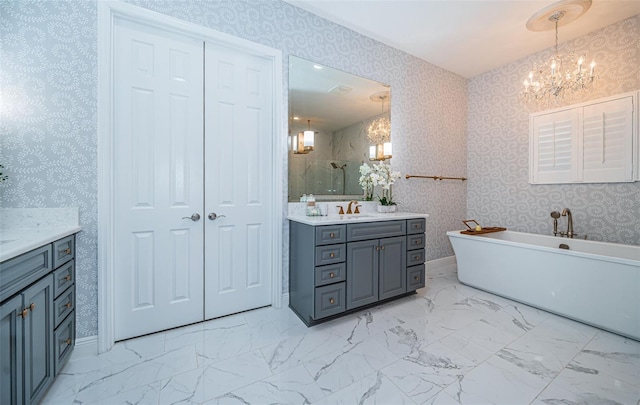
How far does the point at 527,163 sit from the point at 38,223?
480 centimetres

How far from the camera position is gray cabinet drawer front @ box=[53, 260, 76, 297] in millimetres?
1421

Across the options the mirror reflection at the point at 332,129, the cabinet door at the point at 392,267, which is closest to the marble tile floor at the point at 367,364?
the cabinet door at the point at 392,267

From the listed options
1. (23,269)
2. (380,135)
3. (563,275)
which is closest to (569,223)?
(563,275)

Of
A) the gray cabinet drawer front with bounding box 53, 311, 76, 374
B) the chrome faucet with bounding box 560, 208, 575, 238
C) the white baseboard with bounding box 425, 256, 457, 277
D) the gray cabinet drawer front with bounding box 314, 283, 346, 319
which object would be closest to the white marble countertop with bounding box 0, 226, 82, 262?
the gray cabinet drawer front with bounding box 53, 311, 76, 374

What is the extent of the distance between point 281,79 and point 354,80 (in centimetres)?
88

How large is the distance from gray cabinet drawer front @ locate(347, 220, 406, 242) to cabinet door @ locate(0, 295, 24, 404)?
186 cm

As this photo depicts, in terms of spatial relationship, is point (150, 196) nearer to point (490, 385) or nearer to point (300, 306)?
point (300, 306)

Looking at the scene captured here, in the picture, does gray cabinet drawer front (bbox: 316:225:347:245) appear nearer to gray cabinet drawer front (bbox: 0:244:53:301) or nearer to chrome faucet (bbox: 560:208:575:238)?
gray cabinet drawer front (bbox: 0:244:53:301)

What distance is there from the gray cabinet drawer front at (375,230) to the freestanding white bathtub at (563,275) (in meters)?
1.03

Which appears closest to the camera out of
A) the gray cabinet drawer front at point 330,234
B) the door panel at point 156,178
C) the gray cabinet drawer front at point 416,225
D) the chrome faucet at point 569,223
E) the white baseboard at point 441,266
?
the door panel at point 156,178

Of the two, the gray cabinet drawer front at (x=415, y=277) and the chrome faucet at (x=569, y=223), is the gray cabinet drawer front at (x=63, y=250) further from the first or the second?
the chrome faucet at (x=569, y=223)

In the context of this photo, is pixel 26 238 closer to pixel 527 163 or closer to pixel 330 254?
pixel 330 254

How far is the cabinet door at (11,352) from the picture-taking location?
99 cm

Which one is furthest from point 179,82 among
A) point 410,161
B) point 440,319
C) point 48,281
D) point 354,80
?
point 440,319
